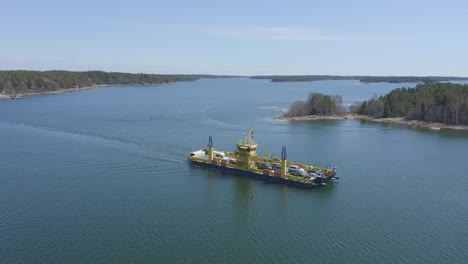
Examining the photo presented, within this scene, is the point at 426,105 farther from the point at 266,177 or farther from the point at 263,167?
the point at 266,177

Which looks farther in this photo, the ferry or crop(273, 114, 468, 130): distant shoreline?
crop(273, 114, 468, 130): distant shoreline

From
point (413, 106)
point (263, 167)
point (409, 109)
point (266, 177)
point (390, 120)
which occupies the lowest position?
point (266, 177)

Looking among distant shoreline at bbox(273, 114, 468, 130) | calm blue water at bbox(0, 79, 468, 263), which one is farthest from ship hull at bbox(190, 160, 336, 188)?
distant shoreline at bbox(273, 114, 468, 130)

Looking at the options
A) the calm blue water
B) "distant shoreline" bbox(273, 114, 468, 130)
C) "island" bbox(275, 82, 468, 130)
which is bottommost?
the calm blue water

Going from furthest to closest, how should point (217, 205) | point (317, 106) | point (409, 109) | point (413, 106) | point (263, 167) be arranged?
1. point (317, 106)
2. point (413, 106)
3. point (409, 109)
4. point (263, 167)
5. point (217, 205)

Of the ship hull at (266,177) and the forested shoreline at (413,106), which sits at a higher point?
the forested shoreline at (413,106)

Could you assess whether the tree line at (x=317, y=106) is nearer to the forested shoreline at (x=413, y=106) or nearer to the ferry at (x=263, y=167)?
the forested shoreline at (x=413, y=106)

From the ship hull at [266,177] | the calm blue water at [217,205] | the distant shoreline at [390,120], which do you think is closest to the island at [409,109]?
the distant shoreline at [390,120]

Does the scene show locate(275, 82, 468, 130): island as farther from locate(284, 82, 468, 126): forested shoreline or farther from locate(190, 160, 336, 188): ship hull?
locate(190, 160, 336, 188): ship hull

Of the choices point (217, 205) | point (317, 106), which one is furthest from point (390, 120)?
point (217, 205)
